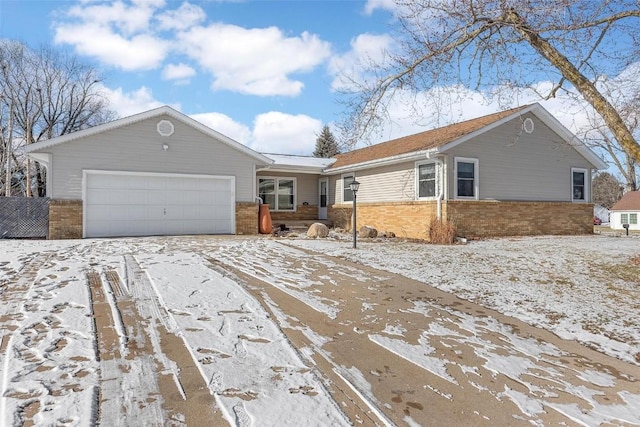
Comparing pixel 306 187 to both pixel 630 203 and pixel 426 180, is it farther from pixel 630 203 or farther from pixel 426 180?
pixel 630 203

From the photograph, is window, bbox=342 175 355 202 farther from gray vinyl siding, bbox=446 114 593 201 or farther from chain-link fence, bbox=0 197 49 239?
chain-link fence, bbox=0 197 49 239

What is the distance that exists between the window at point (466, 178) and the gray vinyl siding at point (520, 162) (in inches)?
7.4

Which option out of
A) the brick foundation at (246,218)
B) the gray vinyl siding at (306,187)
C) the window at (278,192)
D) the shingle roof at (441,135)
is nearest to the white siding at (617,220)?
the shingle roof at (441,135)

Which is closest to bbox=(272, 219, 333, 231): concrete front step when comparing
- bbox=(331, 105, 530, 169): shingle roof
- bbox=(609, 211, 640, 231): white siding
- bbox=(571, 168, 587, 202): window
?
bbox=(331, 105, 530, 169): shingle roof

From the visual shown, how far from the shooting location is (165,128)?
12.8 meters

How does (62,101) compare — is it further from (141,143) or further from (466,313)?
(466,313)

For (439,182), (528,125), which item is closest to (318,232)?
(439,182)

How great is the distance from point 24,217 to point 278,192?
31.4 ft

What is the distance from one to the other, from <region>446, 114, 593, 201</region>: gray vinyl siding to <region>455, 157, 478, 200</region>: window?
19cm

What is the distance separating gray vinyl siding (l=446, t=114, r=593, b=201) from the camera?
43.3 feet

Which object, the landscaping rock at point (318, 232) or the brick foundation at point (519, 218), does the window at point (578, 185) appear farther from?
the landscaping rock at point (318, 232)

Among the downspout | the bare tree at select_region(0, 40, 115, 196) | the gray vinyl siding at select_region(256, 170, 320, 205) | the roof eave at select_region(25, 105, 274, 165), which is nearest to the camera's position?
the roof eave at select_region(25, 105, 274, 165)

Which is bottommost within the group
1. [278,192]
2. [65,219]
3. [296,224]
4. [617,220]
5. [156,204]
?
[617,220]

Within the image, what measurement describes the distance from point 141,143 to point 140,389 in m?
11.4
